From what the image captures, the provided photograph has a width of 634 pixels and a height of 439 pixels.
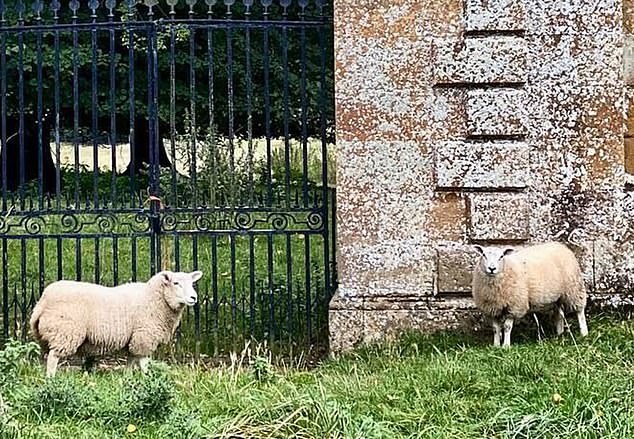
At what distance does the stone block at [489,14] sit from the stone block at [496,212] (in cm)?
116

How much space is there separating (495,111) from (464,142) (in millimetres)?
298

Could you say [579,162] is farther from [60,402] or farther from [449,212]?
[60,402]

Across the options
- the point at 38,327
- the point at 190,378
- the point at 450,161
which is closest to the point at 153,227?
the point at 38,327

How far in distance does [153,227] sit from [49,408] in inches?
99.9

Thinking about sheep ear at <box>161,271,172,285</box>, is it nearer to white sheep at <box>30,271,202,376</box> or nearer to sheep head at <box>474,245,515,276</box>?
white sheep at <box>30,271,202,376</box>

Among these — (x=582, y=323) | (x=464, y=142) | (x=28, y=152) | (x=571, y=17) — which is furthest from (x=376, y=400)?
(x=28, y=152)

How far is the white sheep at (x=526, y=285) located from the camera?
7.41m

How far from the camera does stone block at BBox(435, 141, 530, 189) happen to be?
25.3ft

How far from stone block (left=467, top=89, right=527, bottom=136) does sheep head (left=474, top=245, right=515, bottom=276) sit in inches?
34.2

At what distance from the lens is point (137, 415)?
5652 millimetres

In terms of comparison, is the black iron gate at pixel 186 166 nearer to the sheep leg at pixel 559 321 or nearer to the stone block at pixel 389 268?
the stone block at pixel 389 268

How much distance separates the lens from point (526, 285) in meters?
7.50

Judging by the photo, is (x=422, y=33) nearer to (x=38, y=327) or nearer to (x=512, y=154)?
(x=512, y=154)

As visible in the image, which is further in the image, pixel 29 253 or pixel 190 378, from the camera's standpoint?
pixel 29 253
